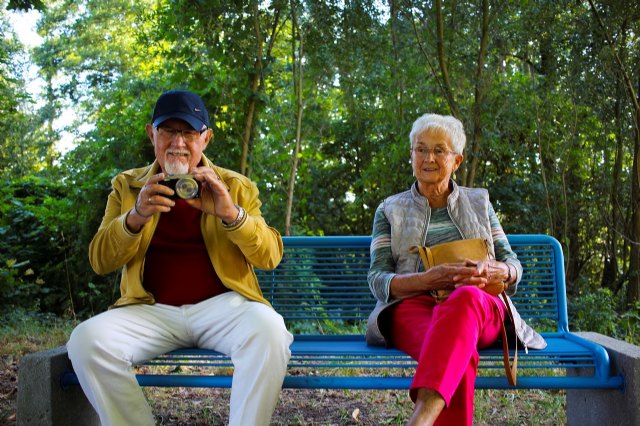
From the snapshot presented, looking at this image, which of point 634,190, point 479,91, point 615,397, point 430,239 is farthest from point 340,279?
point 634,190

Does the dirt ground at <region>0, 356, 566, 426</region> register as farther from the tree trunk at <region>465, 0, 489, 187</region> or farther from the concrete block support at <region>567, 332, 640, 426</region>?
the tree trunk at <region>465, 0, 489, 187</region>

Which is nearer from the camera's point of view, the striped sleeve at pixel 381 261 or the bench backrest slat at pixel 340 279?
the striped sleeve at pixel 381 261

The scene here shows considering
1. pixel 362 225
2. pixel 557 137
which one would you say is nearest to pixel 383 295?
pixel 557 137

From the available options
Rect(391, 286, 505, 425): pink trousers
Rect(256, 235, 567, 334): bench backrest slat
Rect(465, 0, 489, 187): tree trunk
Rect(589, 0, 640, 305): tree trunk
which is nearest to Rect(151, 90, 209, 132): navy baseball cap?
Rect(256, 235, 567, 334): bench backrest slat

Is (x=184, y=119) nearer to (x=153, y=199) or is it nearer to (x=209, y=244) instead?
(x=153, y=199)

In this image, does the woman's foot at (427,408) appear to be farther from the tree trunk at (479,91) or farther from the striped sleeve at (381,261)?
the tree trunk at (479,91)

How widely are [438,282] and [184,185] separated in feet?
3.76

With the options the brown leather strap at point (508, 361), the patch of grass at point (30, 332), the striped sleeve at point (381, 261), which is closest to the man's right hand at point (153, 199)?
the striped sleeve at point (381, 261)

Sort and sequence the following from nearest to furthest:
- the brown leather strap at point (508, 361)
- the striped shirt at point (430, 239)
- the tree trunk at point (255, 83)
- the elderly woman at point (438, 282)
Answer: the elderly woman at point (438, 282) → the brown leather strap at point (508, 361) → the striped shirt at point (430, 239) → the tree trunk at point (255, 83)

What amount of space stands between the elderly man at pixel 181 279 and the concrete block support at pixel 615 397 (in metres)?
1.40

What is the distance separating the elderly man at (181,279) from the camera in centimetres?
266

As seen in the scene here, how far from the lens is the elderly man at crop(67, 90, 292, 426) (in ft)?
8.73

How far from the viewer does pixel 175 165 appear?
9.79 feet

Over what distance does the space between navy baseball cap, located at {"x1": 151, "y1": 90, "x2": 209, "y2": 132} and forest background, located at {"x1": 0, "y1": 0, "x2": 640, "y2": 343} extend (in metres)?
2.93
